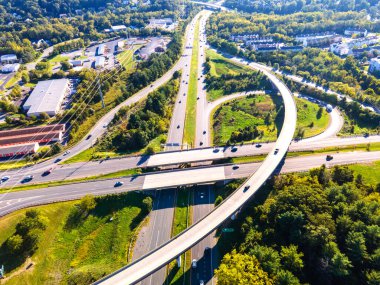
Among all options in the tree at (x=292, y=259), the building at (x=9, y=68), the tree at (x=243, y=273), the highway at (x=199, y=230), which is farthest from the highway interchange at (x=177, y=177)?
the building at (x=9, y=68)

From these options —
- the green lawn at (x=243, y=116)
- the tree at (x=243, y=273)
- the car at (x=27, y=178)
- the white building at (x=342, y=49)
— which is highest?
the white building at (x=342, y=49)

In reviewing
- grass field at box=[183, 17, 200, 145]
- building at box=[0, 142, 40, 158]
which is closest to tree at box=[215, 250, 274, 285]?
grass field at box=[183, 17, 200, 145]

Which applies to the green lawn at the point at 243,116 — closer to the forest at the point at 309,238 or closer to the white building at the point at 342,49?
the forest at the point at 309,238

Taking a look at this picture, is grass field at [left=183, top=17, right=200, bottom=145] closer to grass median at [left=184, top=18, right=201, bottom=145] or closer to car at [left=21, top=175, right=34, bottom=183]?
grass median at [left=184, top=18, right=201, bottom=145]

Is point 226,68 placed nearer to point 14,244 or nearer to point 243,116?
point 243,116

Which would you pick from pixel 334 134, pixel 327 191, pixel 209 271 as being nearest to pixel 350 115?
pixel 334 134
